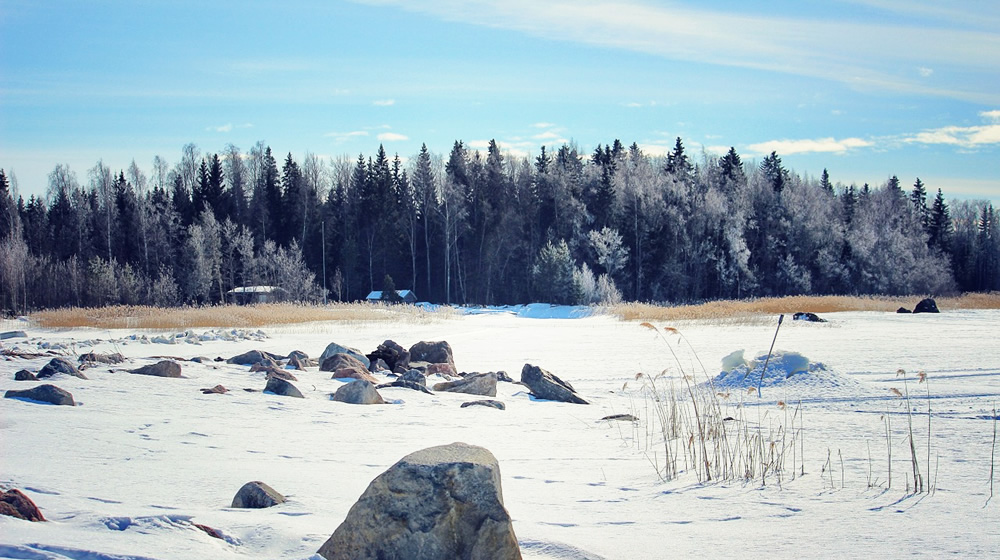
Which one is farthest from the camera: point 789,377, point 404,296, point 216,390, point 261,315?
point 404,296

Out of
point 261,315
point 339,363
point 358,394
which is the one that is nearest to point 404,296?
point 261,315

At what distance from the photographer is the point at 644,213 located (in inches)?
2170

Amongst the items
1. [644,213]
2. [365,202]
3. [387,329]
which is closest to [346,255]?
[365,202]

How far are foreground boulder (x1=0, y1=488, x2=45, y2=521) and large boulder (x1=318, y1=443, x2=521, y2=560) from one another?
1287 millimetres

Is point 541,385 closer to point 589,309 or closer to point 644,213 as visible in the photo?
point 589,309

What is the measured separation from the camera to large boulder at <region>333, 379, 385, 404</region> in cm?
845

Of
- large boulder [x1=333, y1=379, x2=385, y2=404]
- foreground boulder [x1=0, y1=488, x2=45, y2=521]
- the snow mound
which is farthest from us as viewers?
the snow mound

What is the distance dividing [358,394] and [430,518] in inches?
215

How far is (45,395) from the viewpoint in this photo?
259 inches

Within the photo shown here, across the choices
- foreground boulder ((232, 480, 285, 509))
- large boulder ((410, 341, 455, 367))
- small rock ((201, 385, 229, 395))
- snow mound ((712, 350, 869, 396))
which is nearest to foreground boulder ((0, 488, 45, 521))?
foreground boulder ((232, 480, 285, 509))

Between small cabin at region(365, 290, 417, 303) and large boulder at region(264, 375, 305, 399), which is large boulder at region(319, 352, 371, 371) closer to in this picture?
large boulder at region(264, 375, 305, 399)

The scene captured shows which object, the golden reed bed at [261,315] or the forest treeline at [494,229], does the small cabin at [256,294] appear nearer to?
the forest treeline at [494,229]

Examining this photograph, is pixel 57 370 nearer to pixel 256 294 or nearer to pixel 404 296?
pixel 256 294

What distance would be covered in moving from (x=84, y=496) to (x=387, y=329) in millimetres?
19606
